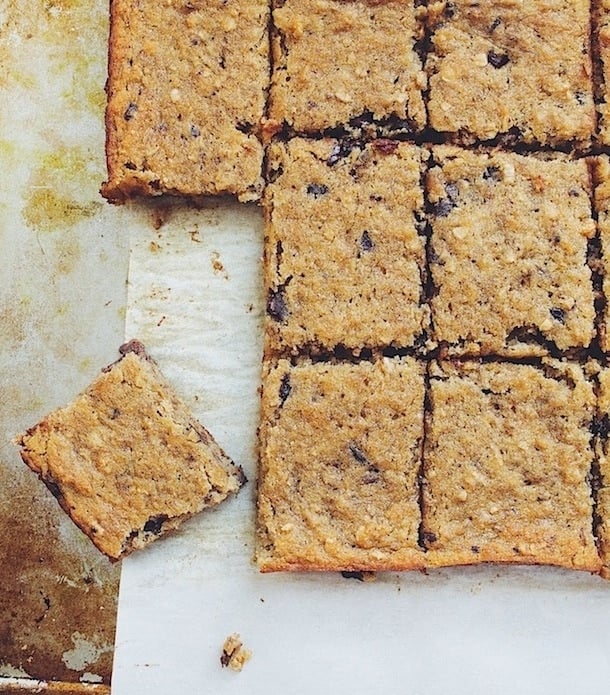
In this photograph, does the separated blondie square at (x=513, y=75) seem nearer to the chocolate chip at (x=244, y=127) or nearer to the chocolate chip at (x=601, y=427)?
the chocolate chip at (x=244, y=127)

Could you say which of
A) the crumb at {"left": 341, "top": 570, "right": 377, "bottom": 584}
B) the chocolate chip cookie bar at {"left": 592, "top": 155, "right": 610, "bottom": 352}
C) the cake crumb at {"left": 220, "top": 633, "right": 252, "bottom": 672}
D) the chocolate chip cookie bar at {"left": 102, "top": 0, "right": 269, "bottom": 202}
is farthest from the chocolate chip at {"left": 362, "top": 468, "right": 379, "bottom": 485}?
the chocolate chip cookie bar at {"left": 102, "top": 0, "right": 269, "bottom": 202}

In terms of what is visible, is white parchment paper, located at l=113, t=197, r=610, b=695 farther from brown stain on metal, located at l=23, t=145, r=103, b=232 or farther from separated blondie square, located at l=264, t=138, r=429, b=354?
brown stain on metal, located at l=23, t=145, r=103, b=232

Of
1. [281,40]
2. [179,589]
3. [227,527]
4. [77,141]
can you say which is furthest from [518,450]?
[77,141]

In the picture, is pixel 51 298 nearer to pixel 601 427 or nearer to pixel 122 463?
pixel 122 463

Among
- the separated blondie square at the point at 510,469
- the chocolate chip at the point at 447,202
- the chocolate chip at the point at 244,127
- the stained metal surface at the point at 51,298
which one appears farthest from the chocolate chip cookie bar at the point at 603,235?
the stained metal surface at the point at 51,298

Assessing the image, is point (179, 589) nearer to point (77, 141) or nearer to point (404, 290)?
point (404, 290)
